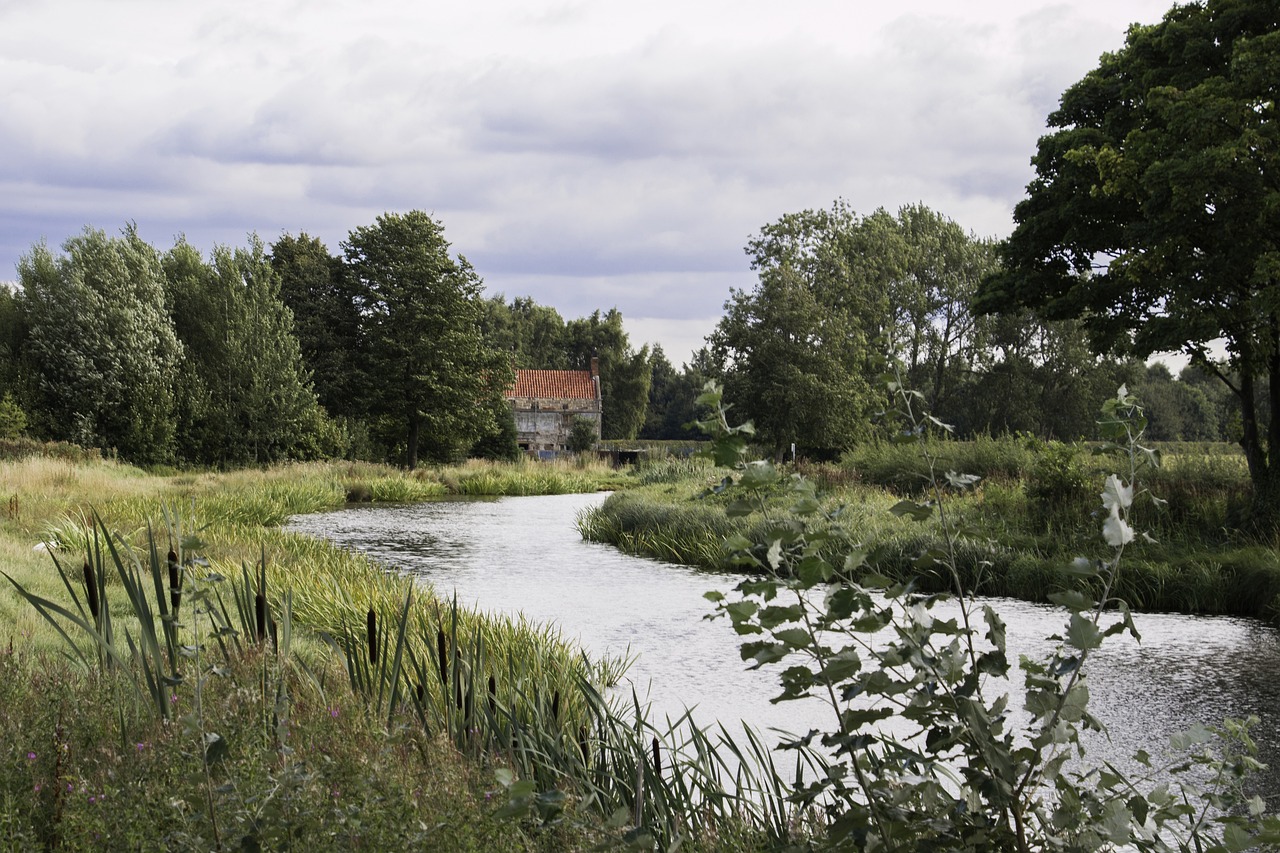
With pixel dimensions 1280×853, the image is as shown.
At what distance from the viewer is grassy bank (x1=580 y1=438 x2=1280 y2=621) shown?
1046cm

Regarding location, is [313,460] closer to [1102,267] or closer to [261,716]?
[1102,267]

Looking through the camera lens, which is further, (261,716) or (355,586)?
(355,586)

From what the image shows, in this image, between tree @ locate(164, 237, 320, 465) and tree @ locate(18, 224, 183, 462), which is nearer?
tree @ locate(18, 224, 183, 462)

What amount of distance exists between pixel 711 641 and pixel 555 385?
47.0 m

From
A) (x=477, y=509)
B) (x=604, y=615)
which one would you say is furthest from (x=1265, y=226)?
(x=477, y=509)

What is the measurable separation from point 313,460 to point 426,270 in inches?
310

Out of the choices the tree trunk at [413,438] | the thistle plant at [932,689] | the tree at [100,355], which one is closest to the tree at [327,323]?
the tree trunk at [413,438]

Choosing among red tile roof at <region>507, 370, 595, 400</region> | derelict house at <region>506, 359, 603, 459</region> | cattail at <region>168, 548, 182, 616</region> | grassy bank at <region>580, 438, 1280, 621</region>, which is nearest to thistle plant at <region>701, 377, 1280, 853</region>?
cattail at <region>168, 548, 182, 616</region>

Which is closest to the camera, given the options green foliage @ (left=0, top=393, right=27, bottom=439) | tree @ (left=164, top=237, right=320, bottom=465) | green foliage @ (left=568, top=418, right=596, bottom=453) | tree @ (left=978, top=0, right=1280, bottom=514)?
tree @ (left=978, top=0, right=1280, bottom=514)

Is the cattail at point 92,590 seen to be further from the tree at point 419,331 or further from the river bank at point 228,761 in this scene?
the tree at point 419,331

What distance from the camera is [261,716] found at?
2.80m

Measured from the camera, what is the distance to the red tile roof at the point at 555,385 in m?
54.5

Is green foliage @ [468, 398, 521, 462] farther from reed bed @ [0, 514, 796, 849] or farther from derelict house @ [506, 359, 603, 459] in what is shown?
reed bed @ [0, 514, 796, 849]

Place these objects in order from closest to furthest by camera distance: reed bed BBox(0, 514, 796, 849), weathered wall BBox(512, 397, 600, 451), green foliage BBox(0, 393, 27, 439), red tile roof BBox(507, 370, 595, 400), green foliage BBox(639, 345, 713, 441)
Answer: reed bed BBox(0, 514, 796, 849) < green foliage BBox(0, 393, 27, 439) < weathered wall BBox(512, 397, 600, 451) < red tile roof BBox(507, 370, 595, 400) < green foliage BBox(639, 345, 713, 441)
